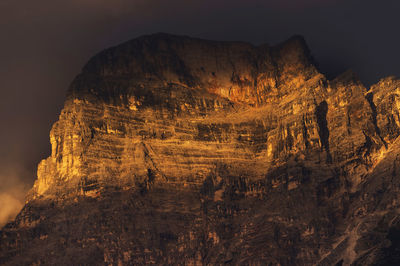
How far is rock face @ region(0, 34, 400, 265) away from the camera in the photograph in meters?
171

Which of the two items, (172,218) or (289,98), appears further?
(289,98)

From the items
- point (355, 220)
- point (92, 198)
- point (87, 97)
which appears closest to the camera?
point (355, 220)

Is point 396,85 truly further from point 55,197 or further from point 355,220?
point 55,197

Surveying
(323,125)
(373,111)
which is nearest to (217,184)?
(323,125)

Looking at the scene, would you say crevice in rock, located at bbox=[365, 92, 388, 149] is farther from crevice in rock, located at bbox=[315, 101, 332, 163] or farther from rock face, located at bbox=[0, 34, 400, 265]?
crevice in rock, located at bbox=[315, 101, 332, 163]

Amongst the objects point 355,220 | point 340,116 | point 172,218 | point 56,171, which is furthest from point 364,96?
point 56,171

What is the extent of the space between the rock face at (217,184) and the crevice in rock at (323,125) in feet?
0.74

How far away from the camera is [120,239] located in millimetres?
177500

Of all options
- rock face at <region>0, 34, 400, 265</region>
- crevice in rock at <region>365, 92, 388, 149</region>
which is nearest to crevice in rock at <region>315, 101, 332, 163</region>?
rock face at <region>0, 34, 400, 265</region>

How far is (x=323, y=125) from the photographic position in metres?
188

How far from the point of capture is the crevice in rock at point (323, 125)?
184 m

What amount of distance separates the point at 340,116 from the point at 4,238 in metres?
55.8

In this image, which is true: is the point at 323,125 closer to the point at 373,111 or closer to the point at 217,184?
the point at 373,111

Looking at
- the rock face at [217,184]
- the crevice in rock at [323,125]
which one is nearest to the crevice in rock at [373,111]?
the rock face at [217,184]
